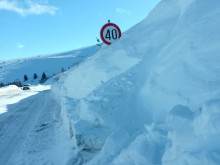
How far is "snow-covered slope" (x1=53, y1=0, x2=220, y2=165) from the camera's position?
97.5 inches

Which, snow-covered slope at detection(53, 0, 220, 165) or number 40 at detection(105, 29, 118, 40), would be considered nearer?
snow-covered slope at detection(53, 0, 220, 165)

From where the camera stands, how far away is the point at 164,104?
387 centimetres

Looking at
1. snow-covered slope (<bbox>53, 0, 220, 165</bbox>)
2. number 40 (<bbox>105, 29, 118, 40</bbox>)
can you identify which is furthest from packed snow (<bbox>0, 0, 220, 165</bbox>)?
number 40 (<bbox>105, 29, 118, 40</bbox>)

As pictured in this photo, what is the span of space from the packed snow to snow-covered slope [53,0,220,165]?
10 millimetres

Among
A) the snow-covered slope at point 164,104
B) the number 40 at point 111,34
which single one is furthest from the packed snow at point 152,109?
the number 40 at point 111,34

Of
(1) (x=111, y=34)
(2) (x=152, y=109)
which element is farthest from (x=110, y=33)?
(2) (x=152, y=109)

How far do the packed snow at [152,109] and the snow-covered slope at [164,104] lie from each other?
1 centimetres

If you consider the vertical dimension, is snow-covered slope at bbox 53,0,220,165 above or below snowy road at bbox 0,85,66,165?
above

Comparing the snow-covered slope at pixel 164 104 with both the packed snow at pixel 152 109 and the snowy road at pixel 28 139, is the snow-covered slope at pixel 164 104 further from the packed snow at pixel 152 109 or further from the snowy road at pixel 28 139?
the snowy road at pixel 28 139

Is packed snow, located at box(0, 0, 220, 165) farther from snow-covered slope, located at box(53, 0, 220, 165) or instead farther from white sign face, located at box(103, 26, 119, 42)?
white sign face, located at box(103, 26, 119, 42)

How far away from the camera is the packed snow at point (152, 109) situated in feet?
8.31

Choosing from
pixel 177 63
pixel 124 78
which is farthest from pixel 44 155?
pixel 177 63

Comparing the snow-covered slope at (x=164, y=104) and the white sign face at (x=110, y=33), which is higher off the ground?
the white sign face at (x=110, y=33)

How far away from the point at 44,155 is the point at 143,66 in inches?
142
